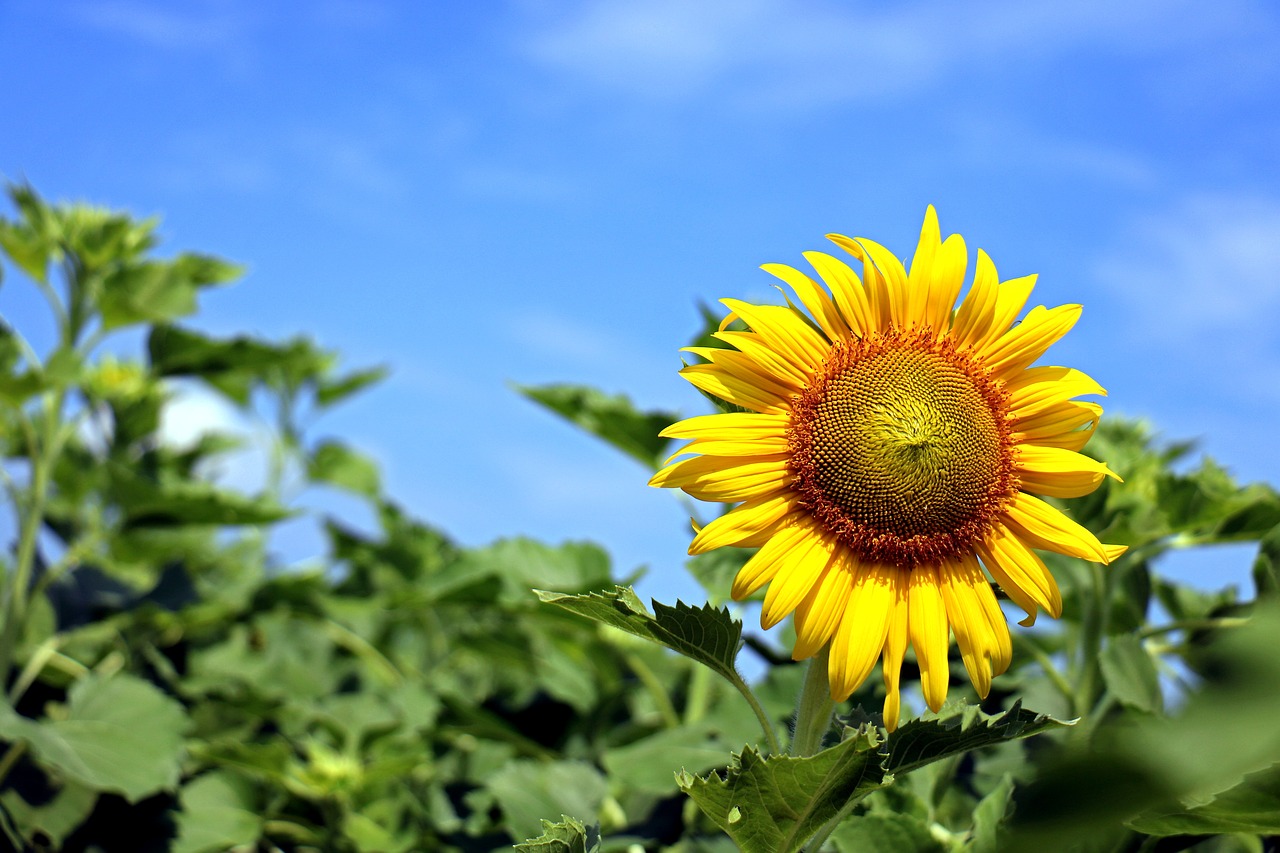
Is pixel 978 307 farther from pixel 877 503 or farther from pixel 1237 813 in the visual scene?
pixel 1237 813

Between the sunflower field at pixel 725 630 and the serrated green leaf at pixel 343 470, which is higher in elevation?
the serrated green leaf at pixel 343 470

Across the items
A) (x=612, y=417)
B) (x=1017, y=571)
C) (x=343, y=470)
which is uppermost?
(x=343, y=470)

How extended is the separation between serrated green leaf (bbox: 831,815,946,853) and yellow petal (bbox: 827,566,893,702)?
448 millimetres

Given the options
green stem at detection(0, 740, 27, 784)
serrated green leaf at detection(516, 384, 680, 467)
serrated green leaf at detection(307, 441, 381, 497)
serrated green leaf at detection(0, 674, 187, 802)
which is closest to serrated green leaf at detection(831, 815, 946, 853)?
serrated green leaf at detection(516, 384, 680, 467)

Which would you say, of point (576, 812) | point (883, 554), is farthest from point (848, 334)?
point (576, 812)

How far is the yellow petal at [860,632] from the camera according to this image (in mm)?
1446

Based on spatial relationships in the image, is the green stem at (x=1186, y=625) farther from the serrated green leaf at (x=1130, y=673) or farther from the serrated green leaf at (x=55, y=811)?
the serrated green leaf at (x=55, y=811)

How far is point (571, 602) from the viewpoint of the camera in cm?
145

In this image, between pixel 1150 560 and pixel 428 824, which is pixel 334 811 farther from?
pixel 1150 560

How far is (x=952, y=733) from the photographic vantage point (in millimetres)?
1421

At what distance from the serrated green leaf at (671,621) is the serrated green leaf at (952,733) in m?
0.24

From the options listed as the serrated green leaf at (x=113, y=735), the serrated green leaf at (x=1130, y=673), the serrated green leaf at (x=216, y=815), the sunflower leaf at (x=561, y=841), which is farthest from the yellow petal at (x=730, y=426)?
the serrated green leaf at (x=216, y=815)

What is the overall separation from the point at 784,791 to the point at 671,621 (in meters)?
0.26

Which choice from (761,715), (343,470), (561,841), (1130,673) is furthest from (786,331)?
(343,470)
